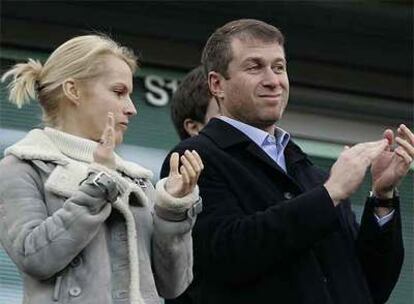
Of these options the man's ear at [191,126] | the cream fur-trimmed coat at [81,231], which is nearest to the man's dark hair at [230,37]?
the man's ear at [191,126]

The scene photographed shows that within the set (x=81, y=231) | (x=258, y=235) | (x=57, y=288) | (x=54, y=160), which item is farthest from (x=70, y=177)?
(x=258, y=235)

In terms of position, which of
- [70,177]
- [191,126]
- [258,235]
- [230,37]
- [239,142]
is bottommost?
[191,126]

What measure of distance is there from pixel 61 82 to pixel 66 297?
0.65 metres

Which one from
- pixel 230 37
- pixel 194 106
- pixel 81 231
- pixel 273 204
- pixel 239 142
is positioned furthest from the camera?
pixel 194 106

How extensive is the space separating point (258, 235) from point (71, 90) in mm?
714

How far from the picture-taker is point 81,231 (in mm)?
4328

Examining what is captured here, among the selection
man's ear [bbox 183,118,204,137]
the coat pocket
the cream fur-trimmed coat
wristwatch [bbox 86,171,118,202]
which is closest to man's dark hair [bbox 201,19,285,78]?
man's ear [bbox 183,118,204,137]

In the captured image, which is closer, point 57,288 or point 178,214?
point 57,288

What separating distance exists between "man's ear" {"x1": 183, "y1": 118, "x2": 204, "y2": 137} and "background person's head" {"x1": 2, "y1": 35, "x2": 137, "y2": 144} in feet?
3.72

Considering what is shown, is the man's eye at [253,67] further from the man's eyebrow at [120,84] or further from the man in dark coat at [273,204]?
the man's eyebrow at [120,84]

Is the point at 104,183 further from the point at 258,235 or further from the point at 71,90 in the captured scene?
the point at 258,235

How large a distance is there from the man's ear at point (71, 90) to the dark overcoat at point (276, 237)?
0.54 m

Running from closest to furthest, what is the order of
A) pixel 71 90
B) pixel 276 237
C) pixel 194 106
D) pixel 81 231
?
pixel 81 231, pixel 71 90, pixel 276 237, pixel 194 106

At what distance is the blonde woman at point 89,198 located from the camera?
4355 mm
